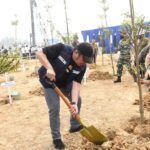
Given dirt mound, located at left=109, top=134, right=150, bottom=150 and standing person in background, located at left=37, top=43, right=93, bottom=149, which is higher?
standing person in background, located at left=37, top=43, right=93, bottom=149

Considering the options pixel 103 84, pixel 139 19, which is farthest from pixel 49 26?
pixel 139 19

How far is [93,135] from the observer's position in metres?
5.20

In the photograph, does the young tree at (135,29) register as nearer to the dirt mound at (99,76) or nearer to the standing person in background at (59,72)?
the standing person in background at (59,72)

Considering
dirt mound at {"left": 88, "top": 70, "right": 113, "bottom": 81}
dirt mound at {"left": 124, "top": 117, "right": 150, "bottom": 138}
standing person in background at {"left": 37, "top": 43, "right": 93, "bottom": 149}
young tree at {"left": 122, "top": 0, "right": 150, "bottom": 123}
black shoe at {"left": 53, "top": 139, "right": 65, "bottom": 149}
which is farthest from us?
dirt mound at {"left": 88, "top": 70, "right": 113, "bottom": 81}

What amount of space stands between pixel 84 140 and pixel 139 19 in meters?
2.28

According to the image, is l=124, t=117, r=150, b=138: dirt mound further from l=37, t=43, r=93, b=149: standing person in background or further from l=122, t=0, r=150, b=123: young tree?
l=37, t=43, r=93, b=149: standing person in background

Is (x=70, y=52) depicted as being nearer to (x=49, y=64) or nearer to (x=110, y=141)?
(x=49, y=64)

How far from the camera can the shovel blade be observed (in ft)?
16.8

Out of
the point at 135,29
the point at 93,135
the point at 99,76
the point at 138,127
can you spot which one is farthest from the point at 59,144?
the point at 99,76

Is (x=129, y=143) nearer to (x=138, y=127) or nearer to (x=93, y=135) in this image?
(x=93, y=135)

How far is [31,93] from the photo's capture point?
36.4ft

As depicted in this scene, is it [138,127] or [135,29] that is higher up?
[135,29]

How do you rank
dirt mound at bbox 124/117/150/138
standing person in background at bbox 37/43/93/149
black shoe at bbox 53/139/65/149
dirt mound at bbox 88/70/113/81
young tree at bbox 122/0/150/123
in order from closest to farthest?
standing person in background at bbox 37/43/93/149, black shoe at bbox 53/139/65/149, dirt mound at bbox 124/117/150/138, young tree at bbox 122/0/150/123, dirt mound at bbox 88/70/113/81

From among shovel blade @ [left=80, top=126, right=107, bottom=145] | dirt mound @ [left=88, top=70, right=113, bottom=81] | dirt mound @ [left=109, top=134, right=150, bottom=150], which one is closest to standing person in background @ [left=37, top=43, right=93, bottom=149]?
shovel blade @ [left=80, top=126, right=107, bottom=145]
